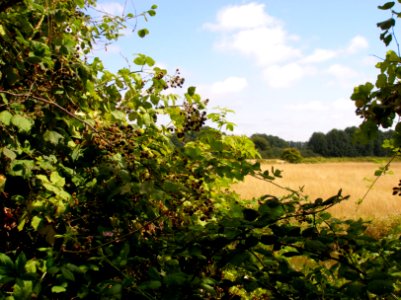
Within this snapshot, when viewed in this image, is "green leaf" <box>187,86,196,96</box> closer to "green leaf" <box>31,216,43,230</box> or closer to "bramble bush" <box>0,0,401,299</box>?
"bramble bush" <box>0,0,401,299</box>

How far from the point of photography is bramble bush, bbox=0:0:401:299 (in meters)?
1.76

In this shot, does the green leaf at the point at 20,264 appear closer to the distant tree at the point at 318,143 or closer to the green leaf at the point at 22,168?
the green leaf at the point at 22,168

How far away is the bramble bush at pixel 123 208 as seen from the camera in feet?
5.77

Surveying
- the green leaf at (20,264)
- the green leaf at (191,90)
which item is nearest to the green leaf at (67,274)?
the green leaf at (20,264)

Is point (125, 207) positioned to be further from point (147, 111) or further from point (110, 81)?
point (110, 81)

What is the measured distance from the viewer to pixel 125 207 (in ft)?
7.72

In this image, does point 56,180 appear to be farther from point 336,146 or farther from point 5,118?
point 336,146

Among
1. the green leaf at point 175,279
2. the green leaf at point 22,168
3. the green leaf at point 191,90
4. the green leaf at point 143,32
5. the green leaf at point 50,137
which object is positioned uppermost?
the green leaf at point 143,32

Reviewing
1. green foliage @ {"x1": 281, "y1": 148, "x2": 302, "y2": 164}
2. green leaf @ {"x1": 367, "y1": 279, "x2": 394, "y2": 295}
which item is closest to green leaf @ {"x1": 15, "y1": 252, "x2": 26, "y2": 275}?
green leaf @ {"x1": 367, "y1": 279, "x2": 394, "y2": 295}

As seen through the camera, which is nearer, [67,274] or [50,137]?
[67,274]

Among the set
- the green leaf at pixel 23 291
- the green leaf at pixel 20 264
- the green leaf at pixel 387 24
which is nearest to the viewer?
the green leaf at pixel 23 291

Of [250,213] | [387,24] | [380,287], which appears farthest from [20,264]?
[387,24]

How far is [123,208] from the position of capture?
7.69ft

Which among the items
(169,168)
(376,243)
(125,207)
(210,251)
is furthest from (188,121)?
(376,243)
